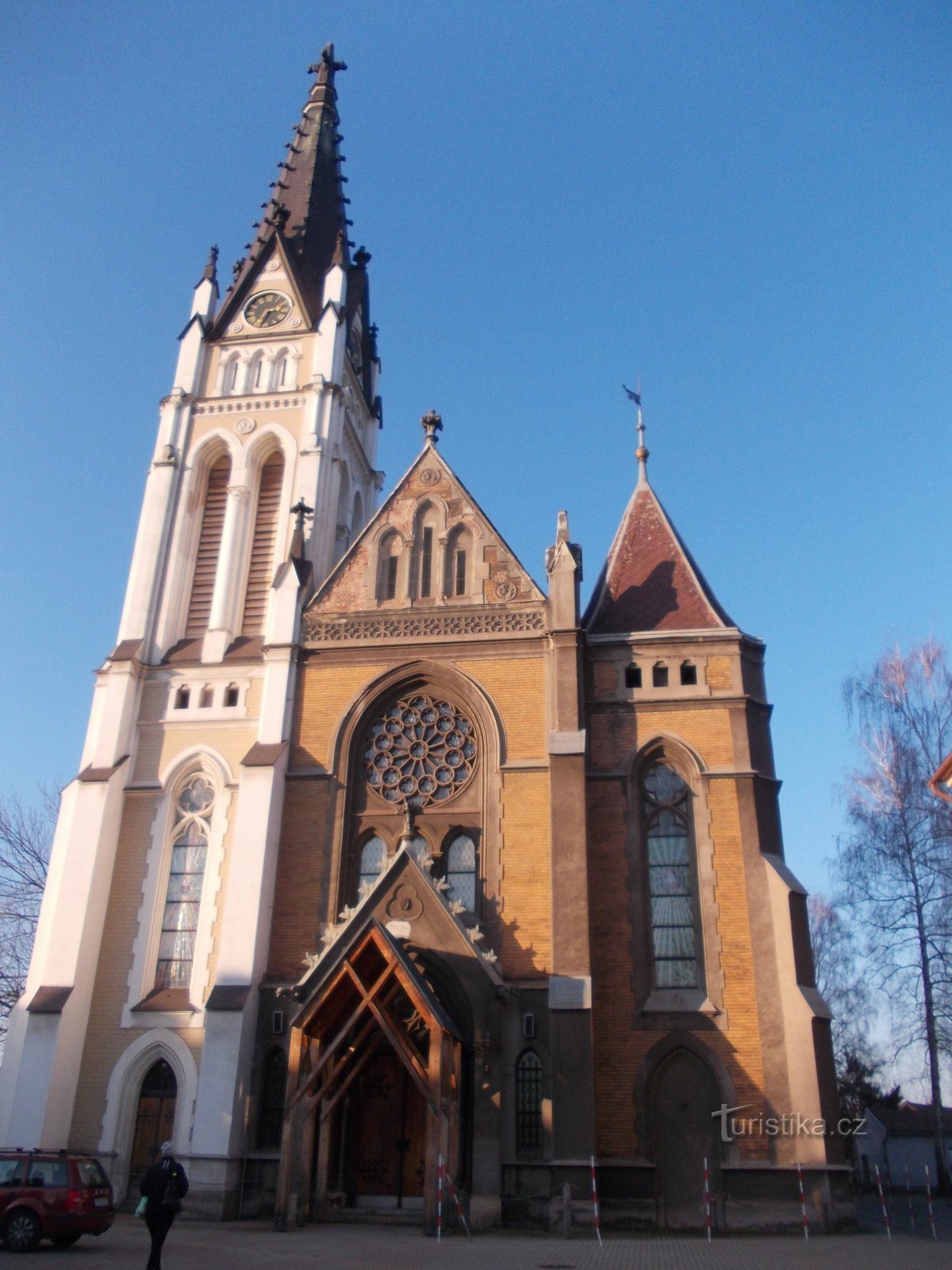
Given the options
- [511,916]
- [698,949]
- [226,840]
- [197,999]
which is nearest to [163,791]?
[226,840]

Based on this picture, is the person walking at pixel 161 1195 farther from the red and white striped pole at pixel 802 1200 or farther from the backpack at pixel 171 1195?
the red and white striped pole at pixel 802 1200

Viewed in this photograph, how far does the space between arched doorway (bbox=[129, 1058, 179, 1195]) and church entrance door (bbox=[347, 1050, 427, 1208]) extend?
378 centimetres

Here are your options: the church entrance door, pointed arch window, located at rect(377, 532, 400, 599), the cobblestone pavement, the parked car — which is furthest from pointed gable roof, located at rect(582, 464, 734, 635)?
the parked car

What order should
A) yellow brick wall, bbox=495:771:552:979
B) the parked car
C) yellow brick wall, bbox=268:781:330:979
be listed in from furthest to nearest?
yellow brick wall, bbox=268:781:330:979, yellow brick wall, bbox=495:771:552:979, the parked car

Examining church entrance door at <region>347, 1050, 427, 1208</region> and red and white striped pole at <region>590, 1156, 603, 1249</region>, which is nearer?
red and white striped pole at <region>590, 1156, 603, 1249</region>

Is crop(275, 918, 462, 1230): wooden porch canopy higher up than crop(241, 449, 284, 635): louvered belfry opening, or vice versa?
crop(241, 449, 284, 635): louvered belfry opening

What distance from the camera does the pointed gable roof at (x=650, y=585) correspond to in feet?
77.9

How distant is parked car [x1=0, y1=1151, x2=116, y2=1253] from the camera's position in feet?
46.1

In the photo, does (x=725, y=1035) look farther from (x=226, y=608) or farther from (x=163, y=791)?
(x=226, y=608)

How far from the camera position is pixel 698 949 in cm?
2005

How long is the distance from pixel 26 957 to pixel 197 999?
1413cm

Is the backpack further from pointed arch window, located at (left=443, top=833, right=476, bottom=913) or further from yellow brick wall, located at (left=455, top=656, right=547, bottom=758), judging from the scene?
yellow brick wall, located at (left=455, top=656, right=547, bottom=758)

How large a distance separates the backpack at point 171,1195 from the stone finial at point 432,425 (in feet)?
61.5

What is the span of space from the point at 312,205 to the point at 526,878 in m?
25.4
